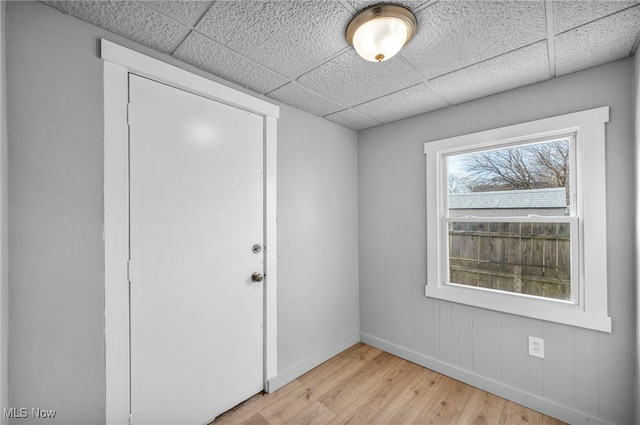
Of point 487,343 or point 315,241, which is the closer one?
point 487,343

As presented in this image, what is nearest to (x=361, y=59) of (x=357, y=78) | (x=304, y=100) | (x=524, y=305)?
(x=357, y=78)

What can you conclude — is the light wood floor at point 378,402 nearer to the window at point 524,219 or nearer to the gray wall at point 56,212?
the window at point 524,219

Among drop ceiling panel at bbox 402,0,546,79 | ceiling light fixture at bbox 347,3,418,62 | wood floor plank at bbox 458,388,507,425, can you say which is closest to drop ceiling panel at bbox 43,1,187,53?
ceiling light fixture at bbox 347,3,418,62

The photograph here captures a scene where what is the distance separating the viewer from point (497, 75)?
1802 millimetres

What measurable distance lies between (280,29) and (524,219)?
202 centimetres

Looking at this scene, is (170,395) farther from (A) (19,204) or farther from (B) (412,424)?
(B) (412,424)

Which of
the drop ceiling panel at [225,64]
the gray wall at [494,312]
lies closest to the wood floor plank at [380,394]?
the gray wall at [494,312]

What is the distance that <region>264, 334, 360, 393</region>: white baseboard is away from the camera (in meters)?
2.11

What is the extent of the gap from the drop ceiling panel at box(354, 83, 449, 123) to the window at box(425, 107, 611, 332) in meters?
0.32

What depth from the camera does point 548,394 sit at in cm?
187

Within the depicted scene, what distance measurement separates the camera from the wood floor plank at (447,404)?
1.83 metres

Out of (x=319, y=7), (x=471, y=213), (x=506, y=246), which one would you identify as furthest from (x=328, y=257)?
(x=319, y=7)

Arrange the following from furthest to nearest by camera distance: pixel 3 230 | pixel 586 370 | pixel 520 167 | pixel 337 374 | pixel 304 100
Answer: pixel 337 374
pixel 304 100
pixel 520 167
pixel 586 370
pixel 3 230

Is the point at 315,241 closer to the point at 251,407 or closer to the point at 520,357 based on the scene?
the point at 251,407
